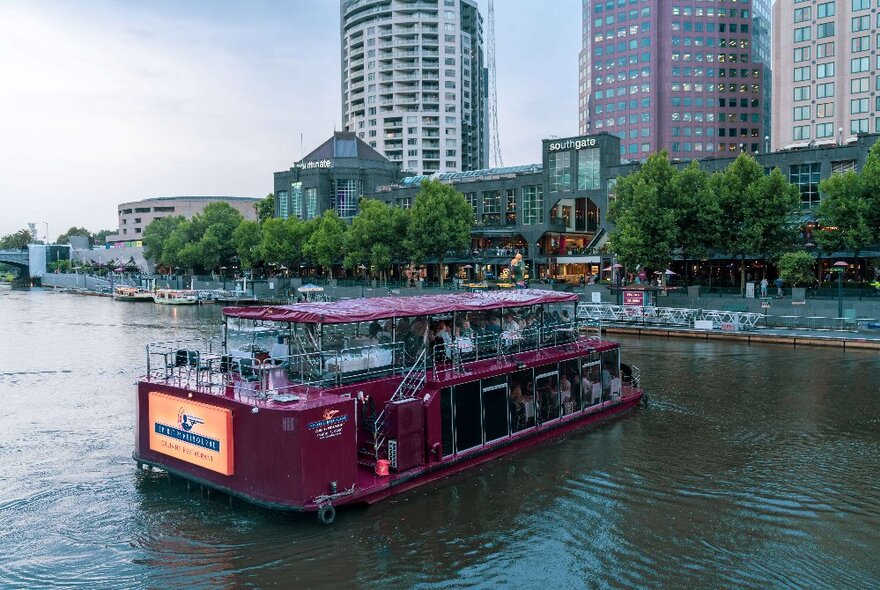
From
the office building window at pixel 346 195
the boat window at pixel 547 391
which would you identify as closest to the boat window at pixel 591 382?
the boat window at pixel 547 391

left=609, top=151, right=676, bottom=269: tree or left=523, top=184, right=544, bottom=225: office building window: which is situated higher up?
left=523, top=184, right=544, bottom=225: office building window

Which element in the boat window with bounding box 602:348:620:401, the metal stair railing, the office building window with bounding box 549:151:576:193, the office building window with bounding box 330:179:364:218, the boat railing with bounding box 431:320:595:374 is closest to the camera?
the metal stair railing

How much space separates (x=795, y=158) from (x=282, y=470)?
253ft

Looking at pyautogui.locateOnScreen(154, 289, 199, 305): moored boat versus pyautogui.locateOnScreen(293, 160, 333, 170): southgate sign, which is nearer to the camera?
pyautogui.locateOnScreen(154, 289, 199, 305): moored boat

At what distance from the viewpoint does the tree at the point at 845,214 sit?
60906mm

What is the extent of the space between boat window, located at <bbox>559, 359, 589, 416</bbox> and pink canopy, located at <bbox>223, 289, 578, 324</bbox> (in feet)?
8.60

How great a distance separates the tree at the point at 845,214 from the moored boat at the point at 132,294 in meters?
99.4

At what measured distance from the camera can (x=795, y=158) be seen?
3137 inches

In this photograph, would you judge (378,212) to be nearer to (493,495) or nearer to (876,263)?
(876,263)

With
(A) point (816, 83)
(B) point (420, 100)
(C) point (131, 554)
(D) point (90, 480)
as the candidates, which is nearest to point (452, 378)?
(C) point (131, 554)

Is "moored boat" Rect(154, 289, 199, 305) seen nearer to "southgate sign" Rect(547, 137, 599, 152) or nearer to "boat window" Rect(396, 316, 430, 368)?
"southgate sign" Rect(547, 137, 599, 152)

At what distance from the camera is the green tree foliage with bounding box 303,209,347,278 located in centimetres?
10794

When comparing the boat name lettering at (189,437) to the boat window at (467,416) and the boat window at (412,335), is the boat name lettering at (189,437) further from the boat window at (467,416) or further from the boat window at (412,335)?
the boat window at (467,416)

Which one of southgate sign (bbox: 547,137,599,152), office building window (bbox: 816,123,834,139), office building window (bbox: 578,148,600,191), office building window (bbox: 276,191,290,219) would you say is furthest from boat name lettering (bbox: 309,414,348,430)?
office building window (bbox: 276,191,290,219)
